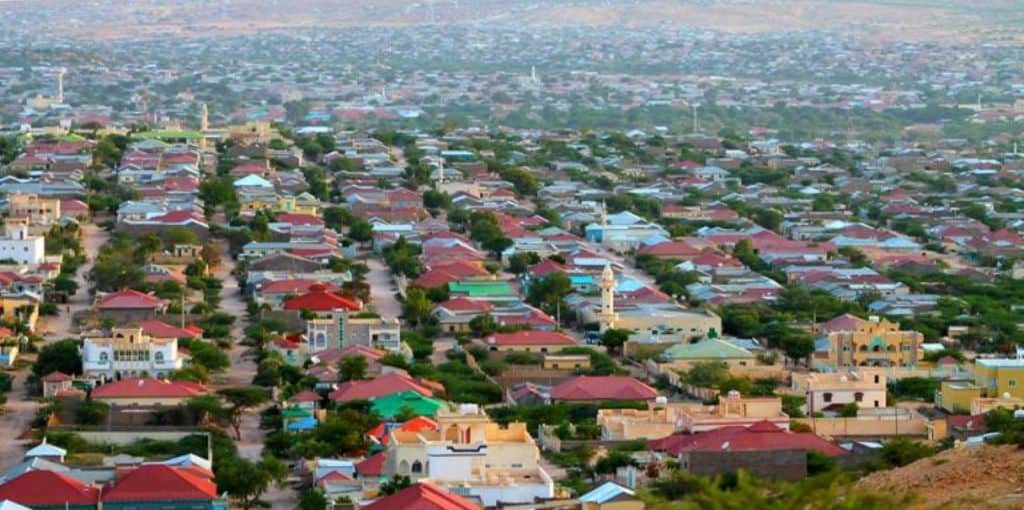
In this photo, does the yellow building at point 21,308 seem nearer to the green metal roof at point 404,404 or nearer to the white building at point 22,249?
the white building at point 22,249

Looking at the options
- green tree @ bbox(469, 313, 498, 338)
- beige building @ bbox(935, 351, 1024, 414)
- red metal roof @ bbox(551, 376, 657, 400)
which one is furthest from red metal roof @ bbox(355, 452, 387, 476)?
green tree @ bbox(469, 313, 498, 338)

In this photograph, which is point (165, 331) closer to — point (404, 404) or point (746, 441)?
point (404, 404)

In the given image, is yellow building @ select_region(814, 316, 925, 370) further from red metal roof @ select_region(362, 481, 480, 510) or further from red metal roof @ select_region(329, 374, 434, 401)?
red metal roof @ select_region(362, 481, 480, 510)

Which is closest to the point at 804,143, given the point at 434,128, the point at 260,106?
the point at 434,128

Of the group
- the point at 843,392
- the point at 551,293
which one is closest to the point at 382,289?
the point at 551,293

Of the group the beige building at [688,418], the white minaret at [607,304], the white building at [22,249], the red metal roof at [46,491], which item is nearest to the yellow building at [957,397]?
the beige building at [688,418]

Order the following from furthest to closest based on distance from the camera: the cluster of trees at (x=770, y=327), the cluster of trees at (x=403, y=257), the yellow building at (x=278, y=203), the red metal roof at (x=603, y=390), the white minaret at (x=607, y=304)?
the yellow building at (x=278, y=203), the cluster of trees at (x=403, y=257), the white minaret at (x=607, y=304), the cluster of trees at (x=770, y=327), the red metal roof at (x=603, y=390)
